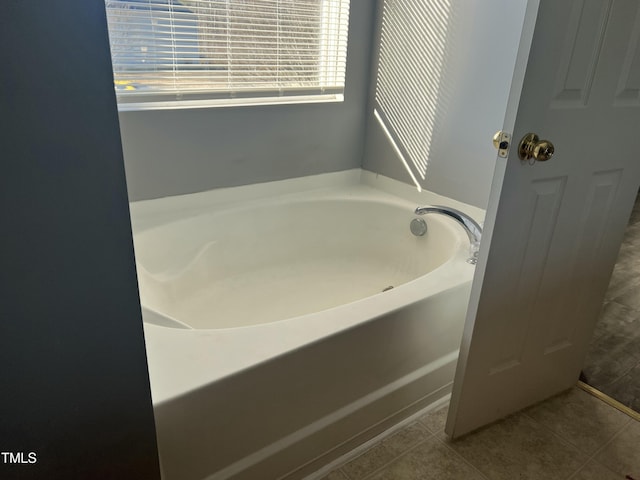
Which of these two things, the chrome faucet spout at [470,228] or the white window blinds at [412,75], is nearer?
the chrome faucet spout at [470,228]

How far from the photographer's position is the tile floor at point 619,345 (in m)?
1.86

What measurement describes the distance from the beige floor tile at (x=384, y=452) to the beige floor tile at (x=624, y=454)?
0.57 metres

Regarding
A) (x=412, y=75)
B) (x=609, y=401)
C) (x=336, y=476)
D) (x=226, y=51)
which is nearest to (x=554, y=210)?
(x=609, y=401)

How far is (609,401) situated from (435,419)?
68 cm

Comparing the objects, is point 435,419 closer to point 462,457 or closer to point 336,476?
point 462,457

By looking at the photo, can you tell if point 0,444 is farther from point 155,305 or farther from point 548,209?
point 548,209

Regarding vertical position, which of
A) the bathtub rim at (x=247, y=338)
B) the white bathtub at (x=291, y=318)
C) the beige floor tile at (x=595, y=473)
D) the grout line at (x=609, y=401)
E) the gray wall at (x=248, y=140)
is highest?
the gray wall at (x=248, y=140)

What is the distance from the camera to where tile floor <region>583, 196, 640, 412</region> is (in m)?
1.86

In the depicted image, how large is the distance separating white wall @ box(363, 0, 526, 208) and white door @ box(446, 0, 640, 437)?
643mm

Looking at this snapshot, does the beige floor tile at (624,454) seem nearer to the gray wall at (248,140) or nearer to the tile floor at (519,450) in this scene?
the tile floor at (519,450)

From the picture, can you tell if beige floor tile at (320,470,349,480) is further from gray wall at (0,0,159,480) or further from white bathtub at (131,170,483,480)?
gray wall at (0,0,159,480)

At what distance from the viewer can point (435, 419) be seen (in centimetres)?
167

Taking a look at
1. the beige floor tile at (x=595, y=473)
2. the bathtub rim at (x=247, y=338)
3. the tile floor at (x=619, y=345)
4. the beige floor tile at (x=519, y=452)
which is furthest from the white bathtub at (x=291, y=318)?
the tile floor at (x=619, y=345)

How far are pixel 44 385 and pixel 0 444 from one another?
96 mm
